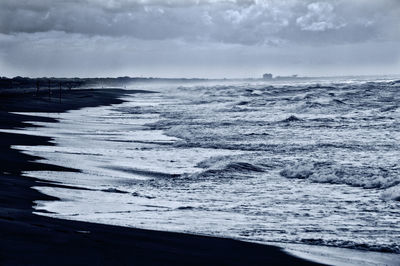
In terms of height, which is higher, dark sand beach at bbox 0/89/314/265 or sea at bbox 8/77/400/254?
dark sand beach at bbox 0/89/314/265

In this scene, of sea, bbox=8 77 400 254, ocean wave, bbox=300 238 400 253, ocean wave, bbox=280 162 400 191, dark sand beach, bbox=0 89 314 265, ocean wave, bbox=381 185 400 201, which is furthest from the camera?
ocean wave, bbox=280 162 400 191

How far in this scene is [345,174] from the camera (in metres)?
14.9

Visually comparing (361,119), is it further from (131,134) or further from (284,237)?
(284,237)

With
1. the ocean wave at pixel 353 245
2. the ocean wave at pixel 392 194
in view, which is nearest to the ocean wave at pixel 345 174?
the ocean wave at pixel 392 194

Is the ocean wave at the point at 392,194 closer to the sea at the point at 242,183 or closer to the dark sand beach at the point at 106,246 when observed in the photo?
the sea at the point at 242,183

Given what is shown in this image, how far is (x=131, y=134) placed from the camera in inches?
1149

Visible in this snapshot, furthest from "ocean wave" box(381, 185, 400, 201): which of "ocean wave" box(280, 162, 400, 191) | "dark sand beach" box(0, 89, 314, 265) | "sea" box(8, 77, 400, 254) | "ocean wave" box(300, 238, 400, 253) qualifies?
"dark sand beach" box(0, 89, 314, 265)

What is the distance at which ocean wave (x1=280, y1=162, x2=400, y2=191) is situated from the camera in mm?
13719

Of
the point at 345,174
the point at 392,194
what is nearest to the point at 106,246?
the point at 392,194

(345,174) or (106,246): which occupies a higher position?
(106,246)

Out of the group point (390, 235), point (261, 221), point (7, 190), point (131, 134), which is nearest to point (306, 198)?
point (261, 221)

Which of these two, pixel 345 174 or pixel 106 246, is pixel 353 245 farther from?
pixel 345 174

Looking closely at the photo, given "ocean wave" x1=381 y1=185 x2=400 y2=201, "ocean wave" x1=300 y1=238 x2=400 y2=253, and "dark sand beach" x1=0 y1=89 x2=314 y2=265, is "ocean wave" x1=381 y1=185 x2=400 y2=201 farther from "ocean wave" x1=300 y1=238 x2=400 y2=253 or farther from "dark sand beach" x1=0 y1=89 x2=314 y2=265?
"dark sand beach" x1=0 y1=89 x2=314 y2=265

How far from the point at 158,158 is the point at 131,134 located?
9.87 metres
